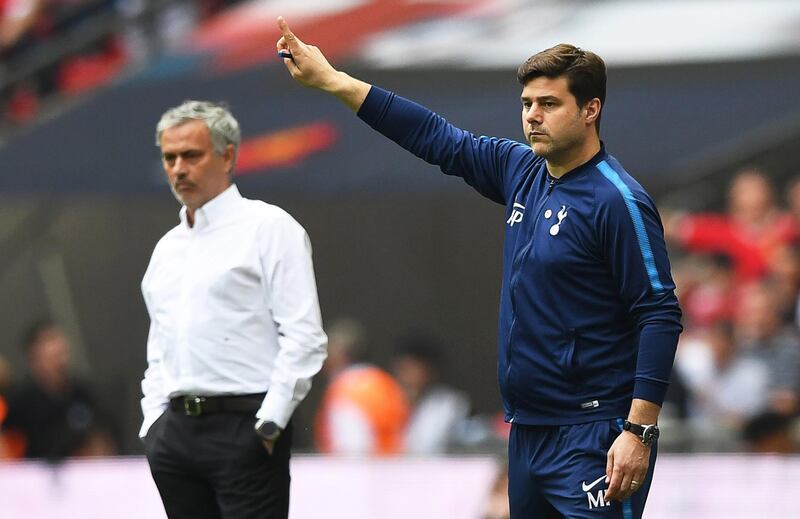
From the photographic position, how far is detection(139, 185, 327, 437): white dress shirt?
15.6ft

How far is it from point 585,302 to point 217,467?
142 centimetres

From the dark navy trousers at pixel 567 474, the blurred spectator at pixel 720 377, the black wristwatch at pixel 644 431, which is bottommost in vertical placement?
the blurred spectator at pixel 720 377

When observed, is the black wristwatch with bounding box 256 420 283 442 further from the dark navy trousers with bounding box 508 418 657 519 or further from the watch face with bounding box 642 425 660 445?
the watch face with bounding box 642 425 660 445

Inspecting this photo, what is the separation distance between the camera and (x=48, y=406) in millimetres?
9961

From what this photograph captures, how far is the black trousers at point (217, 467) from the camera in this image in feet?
15.5

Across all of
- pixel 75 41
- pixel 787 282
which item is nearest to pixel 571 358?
pixel 787 282

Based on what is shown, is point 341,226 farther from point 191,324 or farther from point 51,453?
point 191,324

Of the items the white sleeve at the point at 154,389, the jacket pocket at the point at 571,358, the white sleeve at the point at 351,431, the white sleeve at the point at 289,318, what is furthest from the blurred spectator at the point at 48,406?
the jacket pocket at the point at 571,358

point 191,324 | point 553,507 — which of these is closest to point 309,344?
point 191,324

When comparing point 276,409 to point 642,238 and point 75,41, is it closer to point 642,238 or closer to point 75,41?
point 642,238

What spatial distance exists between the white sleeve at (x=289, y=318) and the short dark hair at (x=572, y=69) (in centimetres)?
114

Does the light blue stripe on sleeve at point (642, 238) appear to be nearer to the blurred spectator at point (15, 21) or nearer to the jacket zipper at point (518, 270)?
the jacket zipper at point (518, 270)

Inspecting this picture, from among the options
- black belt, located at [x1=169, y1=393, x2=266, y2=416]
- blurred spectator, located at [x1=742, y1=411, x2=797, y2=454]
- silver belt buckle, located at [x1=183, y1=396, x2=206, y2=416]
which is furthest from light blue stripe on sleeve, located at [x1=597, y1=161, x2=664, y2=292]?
blurred spectator, located at [x1=742, y1=411, x2=797, y2=454]

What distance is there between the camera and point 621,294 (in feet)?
13.1
